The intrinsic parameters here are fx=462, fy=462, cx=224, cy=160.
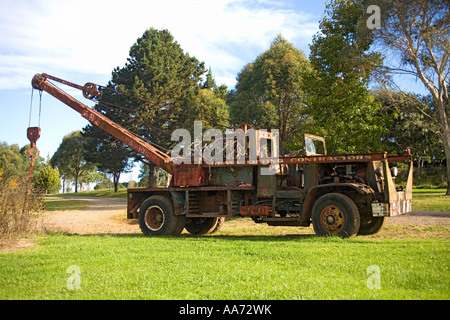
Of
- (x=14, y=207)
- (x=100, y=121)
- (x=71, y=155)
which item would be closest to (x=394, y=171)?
(x=14, y=207)

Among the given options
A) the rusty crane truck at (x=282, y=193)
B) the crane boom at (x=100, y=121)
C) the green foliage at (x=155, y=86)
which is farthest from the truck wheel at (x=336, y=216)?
the green foliage at (x=155, y=86)

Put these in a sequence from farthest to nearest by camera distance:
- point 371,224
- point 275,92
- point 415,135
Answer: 1. point 415,135
2. point 275,92
3. point 371,224

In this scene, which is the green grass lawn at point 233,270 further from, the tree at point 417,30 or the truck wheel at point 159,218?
the tree at point 417,30

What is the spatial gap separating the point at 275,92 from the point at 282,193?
2466cm

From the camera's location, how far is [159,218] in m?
15.0

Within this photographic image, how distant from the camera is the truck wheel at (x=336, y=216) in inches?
462

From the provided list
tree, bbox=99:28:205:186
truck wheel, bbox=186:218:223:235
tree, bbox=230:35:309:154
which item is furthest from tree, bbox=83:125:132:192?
truck wheel, bbox=186:218:223:235

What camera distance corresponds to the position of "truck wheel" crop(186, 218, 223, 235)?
51.5 feet

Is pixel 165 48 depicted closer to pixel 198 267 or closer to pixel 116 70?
pixel 116 70

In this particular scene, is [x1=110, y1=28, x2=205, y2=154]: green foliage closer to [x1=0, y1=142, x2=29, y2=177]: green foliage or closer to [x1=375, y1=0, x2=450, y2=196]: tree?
[x1=375, y1=0, x2=450, y2=196]: tree

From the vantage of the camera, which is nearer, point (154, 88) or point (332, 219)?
point (332, 219)

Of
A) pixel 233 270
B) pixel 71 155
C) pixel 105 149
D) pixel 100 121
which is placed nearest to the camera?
pixel 233 270

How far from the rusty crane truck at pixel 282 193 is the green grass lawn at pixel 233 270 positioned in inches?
45.4

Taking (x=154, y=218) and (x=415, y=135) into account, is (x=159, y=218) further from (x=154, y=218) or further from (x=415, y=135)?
(x=415, y=135)
